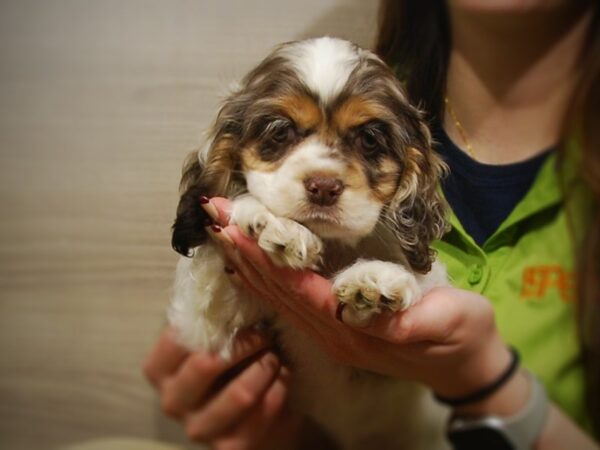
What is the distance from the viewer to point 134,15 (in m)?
0.89

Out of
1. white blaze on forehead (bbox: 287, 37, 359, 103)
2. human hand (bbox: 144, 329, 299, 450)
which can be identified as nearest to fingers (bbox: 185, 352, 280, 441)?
human hand (bbox: 144, 329, 299, 450)

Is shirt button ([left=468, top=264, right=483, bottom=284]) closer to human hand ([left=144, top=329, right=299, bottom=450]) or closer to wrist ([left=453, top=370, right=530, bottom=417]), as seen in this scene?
wrist ([left=453, top=370, right=530, bottom=417])

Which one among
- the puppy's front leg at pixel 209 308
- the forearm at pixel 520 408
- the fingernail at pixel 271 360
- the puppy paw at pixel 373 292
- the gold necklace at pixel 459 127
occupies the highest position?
the gold necklace at pixel 459 127

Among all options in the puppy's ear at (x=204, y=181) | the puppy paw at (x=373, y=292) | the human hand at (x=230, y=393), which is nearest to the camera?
the puppy paw at (x=373, y=292)

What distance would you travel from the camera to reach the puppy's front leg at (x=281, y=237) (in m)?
0.77

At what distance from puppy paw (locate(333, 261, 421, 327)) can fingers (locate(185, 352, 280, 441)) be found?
25 cm

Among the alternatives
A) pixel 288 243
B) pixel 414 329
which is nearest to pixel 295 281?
pixel 288 243

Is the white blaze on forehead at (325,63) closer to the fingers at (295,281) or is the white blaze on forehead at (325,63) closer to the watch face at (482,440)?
the fingers at (295,281)

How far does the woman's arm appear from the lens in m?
0.75

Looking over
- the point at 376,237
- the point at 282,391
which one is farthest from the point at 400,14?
the point at 282,391

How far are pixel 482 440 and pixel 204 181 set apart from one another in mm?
493

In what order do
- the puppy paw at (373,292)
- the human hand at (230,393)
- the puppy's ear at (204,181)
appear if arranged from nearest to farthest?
1. the puppy paw at (373,292)
2. the puppy's ear at (204,181)
3. the human hand at (230,393)

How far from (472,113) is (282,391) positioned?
1.69 feet

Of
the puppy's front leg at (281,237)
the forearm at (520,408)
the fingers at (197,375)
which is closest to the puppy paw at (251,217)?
the puppy's front leg at (281,237)
